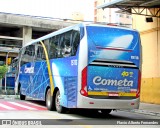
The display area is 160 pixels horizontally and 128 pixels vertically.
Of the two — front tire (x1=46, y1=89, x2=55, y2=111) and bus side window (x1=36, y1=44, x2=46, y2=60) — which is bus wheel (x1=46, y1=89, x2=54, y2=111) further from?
bus side window (x1=36, y1=44, x2=46, y2=60)

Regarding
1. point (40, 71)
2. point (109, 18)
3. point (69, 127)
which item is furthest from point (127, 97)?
point (109, 18)

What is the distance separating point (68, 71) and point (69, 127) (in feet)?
13.0

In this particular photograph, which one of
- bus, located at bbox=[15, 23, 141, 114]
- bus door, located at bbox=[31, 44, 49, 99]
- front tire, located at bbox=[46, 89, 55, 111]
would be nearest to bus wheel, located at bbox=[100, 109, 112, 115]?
bus, located at bbox=[15, 23, 141, 114]

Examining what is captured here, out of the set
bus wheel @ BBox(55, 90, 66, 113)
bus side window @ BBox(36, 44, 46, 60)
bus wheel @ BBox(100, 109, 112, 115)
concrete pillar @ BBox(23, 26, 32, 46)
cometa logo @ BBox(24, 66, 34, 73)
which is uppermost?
concrete pillar @ BBox(23, 26, 32, 46)

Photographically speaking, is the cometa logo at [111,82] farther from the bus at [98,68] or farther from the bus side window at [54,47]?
the bus side window at [54,47]

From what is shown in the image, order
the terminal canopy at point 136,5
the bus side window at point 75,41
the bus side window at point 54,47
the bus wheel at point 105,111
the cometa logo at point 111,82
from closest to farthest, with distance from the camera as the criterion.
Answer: the cometa logo at point 111,82, the bus side window at point 75,41, the bus side window at point 54,47, the bus wheel at point 105,111, the terminal canopy at point 136,5

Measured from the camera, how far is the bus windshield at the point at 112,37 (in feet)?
47.8

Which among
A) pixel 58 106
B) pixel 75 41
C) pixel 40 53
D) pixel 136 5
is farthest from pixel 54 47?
pixel 136 5

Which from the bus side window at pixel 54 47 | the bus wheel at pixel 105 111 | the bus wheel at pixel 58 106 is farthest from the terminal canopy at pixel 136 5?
the bus wheel at pixel 58 106

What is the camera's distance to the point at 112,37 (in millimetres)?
14812

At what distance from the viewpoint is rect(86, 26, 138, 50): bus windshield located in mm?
14570

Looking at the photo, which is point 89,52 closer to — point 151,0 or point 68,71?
point 68,71

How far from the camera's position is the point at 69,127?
11805mm

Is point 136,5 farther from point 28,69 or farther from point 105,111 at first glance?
point 105,111
